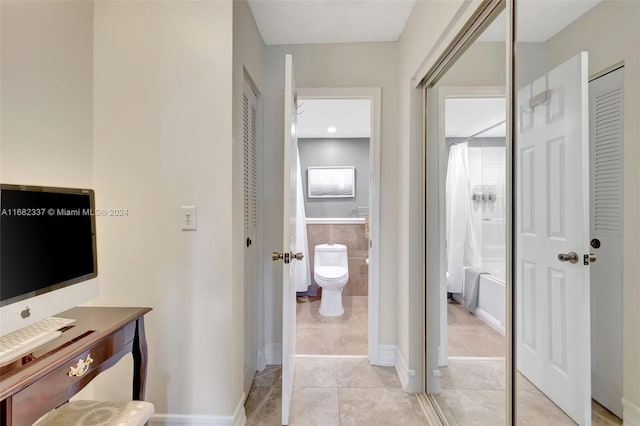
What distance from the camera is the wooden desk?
2.43 feet

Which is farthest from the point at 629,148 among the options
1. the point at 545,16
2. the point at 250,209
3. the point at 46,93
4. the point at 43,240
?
the point at 46,93

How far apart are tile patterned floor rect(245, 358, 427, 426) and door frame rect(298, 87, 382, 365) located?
0.23 meters

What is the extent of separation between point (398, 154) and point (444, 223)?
2.43 ft

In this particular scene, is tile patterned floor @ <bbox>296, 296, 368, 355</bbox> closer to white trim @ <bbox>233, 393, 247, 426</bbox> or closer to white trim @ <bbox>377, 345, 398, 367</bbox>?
white trim @ <bbox>377, 345, 398, 367</bbox>

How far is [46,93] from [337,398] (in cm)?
222

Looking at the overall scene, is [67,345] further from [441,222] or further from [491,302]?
[441,222]

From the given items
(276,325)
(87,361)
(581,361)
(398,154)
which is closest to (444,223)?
(398,154)

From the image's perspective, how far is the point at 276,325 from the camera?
2.28 metres

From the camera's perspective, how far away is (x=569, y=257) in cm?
81

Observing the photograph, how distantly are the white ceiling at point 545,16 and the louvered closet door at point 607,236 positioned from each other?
20cm

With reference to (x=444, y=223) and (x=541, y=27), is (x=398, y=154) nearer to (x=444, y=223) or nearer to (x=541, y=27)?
(x=444, y=223)

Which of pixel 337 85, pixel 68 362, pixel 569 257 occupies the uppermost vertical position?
pixel 337 85

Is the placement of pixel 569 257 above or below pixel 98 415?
above

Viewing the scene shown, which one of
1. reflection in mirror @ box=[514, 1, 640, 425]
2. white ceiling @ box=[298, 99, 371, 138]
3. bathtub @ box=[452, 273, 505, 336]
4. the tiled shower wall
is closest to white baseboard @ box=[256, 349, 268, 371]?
bathtub @ box=[452, 273, 505, 336]
